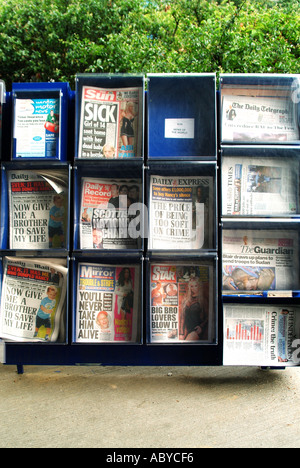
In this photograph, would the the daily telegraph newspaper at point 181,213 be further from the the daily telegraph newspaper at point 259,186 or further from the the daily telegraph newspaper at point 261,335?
the the daily telegraph newspaper at point 261,335

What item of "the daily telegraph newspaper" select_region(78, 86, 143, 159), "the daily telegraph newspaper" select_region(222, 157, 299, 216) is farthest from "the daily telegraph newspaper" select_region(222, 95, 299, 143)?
"the daily telegraph newspaper" select_region(78, 86, 143, 159)

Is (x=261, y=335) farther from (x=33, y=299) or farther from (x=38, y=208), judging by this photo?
(x=38, y=208)

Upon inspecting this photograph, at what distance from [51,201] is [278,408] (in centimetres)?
216

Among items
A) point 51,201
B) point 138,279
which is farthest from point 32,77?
point 138,279

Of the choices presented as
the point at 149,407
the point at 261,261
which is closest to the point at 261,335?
the point at 261,261

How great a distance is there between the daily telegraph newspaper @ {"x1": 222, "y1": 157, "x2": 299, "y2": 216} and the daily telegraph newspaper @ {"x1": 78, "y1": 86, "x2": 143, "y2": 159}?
2.36ft

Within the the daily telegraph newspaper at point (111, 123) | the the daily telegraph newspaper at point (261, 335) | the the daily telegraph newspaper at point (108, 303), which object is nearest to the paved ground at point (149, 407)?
the the daily telegraph newspaper at point (261, 335)

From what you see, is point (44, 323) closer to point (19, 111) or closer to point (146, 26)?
point (19, 111)

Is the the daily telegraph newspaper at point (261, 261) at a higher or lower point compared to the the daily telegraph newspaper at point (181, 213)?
lower

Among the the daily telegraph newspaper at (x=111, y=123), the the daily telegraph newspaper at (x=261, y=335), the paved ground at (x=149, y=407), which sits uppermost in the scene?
the the daily telegraph newspaper at (x=111, y=123)

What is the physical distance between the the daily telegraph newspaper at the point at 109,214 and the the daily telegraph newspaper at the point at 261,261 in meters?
0.70

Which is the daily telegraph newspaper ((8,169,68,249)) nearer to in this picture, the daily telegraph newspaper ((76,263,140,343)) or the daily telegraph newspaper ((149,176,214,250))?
the daily telegraph newspaper ((76,263,140,343))

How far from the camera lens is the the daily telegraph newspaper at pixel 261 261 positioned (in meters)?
3.02

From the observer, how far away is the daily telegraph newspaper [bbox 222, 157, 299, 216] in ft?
9.95
